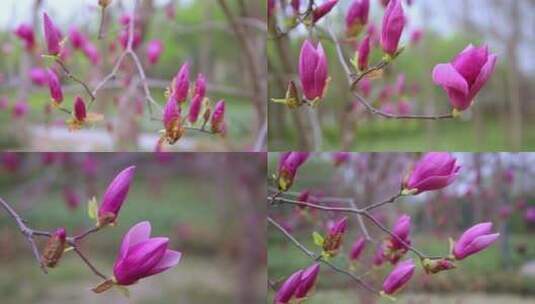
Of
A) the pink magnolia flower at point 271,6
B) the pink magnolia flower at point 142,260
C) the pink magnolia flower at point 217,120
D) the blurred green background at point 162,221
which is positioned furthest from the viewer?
the blurred green background at point 162,221

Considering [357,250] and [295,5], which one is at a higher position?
[295,5]

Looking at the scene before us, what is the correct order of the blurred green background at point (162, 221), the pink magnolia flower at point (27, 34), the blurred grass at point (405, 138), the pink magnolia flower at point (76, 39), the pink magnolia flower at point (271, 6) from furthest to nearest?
1. the blurred green background at point (162, 221)
2. the blurred grass at point (405, 138)
3. the pink magnolia flower at point (76, 39)
4. the pink magnolia flower at point (27, 34)
5. the pink magnolia flower at point (271, 6)

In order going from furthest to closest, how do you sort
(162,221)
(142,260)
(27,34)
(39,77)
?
1. (162,221)
2. (39,77)
3. (27,34)
4. (142,260)

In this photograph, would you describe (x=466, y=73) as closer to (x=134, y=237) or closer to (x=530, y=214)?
(x=134, y=237)

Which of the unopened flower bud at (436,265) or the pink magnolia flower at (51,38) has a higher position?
the pink magnolia flower at (51,38)

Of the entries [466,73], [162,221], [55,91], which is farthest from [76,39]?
[162,221]

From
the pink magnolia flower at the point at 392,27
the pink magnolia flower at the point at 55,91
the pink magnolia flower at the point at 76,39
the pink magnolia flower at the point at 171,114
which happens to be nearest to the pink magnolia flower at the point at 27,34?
the pink magnolia flower at the point at 76,39

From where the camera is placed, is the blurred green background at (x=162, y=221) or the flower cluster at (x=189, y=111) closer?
the flower cluster at (x=189, y=111)

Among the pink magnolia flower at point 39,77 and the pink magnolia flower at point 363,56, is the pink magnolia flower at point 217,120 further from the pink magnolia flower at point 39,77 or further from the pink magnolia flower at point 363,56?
the pink magnolia flower at point 39,77
